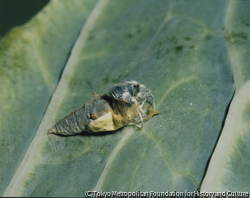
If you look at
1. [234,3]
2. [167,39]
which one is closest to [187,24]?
[167,39]

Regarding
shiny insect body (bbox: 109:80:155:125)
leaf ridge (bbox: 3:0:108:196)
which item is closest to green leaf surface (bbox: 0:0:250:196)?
leaf ridge (bbox: 3:0:108:196)

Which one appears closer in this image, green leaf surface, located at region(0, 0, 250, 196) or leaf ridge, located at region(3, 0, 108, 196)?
green leaf surface, located at region(0, 0, 250, 196)

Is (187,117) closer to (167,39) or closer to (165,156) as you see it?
(165,156)

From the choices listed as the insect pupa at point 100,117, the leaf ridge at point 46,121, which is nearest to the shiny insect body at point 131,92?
the insect pupa at point 100,117

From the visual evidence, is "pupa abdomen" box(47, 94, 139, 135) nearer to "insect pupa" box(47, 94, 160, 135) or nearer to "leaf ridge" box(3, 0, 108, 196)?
"insect pupa" box(47, 94, 160, 135)

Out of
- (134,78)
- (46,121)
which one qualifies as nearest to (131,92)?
(134,78)

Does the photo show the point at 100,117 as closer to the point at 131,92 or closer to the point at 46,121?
the point at 131,92
